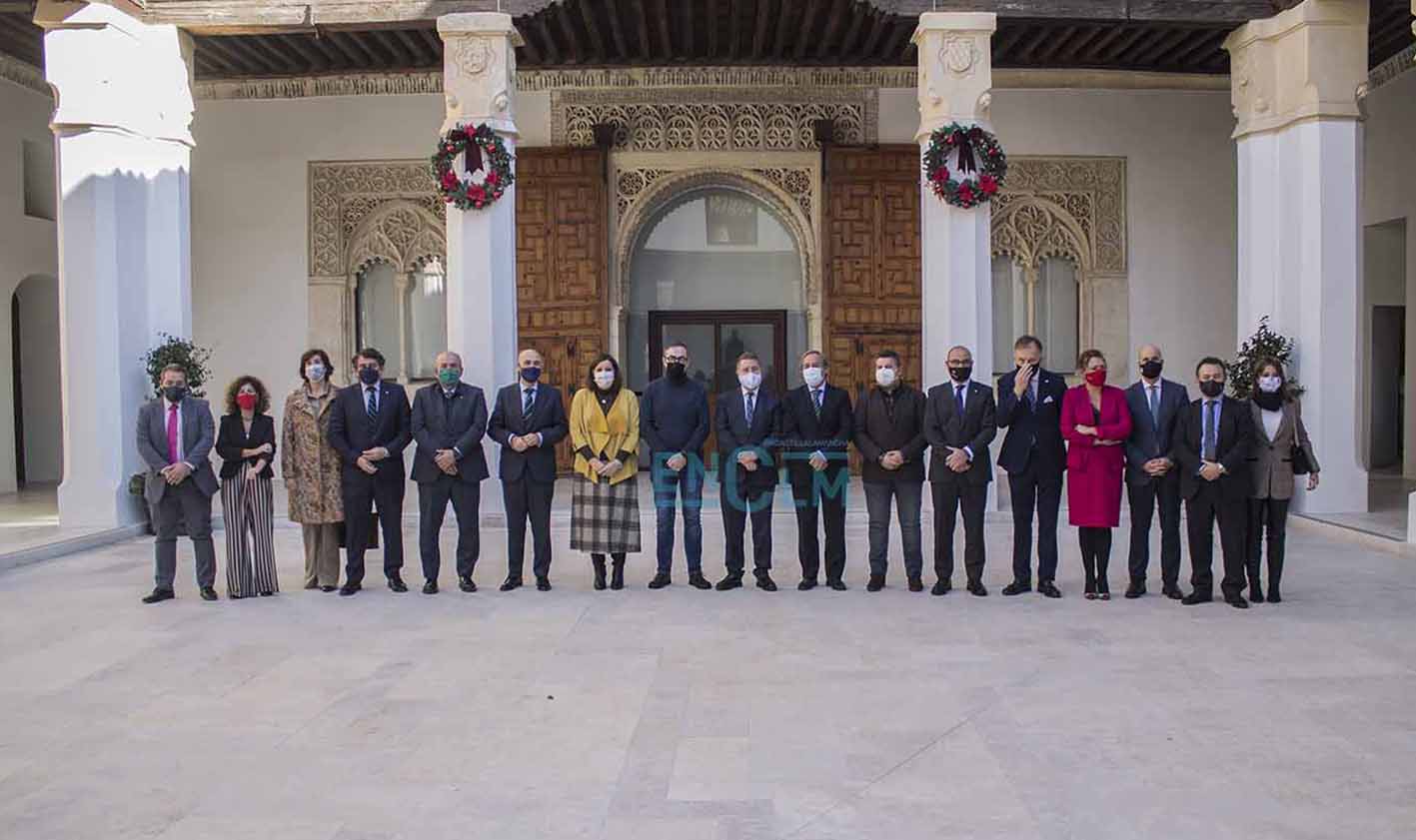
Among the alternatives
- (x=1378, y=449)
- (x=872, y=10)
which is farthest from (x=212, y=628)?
(x=1378, y=449)

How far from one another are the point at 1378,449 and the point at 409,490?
10.6 meters

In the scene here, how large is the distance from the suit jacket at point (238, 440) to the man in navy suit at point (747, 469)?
8.07ft

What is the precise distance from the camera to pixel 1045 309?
41.1ft

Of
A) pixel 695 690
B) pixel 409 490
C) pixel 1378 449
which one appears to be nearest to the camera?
pixel 695 690

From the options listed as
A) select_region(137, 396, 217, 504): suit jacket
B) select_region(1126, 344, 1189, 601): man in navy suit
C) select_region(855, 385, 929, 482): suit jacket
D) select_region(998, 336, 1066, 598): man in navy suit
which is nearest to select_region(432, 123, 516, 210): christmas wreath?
select_region(137, 396, 217, 504): suit jacket

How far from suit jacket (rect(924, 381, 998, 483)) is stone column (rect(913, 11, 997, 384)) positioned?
101 inches

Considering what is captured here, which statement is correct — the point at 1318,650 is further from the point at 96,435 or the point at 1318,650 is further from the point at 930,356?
the point at 96,435

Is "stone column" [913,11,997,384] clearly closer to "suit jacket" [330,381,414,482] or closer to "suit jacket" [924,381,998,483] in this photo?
"suit jacket" [924,381,998,483]

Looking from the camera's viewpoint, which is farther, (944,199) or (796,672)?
(944,199)

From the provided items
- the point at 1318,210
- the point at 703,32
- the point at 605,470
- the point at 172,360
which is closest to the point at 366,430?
the point at 605,470

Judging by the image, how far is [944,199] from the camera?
9086 mm

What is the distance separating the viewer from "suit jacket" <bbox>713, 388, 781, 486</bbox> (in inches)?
267

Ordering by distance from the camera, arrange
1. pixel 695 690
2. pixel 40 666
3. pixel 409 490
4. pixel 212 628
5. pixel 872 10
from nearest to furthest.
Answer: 1. pixel 695 690
2. pixel 40 666
3. pixel 212 628
4. pixel 872 10
5. pixel 409 490

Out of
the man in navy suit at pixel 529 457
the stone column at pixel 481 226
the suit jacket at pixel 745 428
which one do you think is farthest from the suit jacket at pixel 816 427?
the stone column at pixel 481 226
